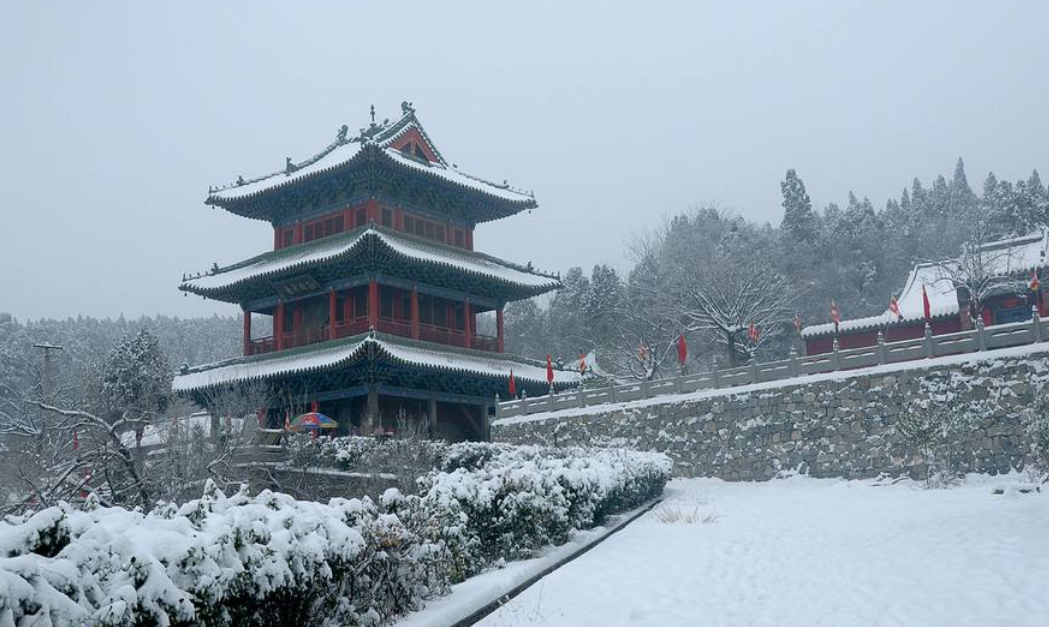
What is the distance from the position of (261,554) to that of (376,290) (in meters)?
24.6

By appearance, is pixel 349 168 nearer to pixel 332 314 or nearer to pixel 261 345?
pixel 332 314

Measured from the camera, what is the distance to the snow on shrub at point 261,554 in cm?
474

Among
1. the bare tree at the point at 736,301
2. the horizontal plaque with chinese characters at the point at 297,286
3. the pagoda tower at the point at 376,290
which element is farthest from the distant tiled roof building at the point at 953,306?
the horizontal plaque with chinese characters at the point at 297,286

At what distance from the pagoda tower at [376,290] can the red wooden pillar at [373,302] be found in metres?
0.04

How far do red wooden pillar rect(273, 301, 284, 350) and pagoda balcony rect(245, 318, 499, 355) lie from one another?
8cm

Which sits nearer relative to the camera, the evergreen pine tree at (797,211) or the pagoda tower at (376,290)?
the pagoda tower at (376,290)

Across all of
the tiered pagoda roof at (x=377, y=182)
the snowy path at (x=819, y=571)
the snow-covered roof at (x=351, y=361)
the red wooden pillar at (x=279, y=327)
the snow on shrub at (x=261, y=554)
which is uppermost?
the tiered pagoda roof at (x=377, y=182)

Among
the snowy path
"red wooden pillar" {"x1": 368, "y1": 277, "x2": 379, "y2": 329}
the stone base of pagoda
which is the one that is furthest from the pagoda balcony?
the snowy path

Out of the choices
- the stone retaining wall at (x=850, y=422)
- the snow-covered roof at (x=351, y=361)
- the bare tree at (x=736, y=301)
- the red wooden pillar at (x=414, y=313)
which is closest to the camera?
the stone retaining wall at (x=850, y=422)

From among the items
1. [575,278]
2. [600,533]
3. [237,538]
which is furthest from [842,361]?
[575,278]

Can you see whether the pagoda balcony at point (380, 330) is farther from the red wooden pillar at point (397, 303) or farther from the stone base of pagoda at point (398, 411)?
the stone base of pagoda at point (398, 411)

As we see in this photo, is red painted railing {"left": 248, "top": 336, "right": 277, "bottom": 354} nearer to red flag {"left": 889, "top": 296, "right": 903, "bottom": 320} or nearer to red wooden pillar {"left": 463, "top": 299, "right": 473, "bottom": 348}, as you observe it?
red wooden pillar {"left": 463, "top": 299, "right": 473, "bottom": 348}

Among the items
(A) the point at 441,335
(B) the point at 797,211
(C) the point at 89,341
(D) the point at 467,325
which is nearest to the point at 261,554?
(A) the point at 441,335

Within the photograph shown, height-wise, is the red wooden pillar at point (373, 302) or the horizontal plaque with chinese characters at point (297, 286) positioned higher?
the horizontal plaque with chinese characters at point (297, 286)
